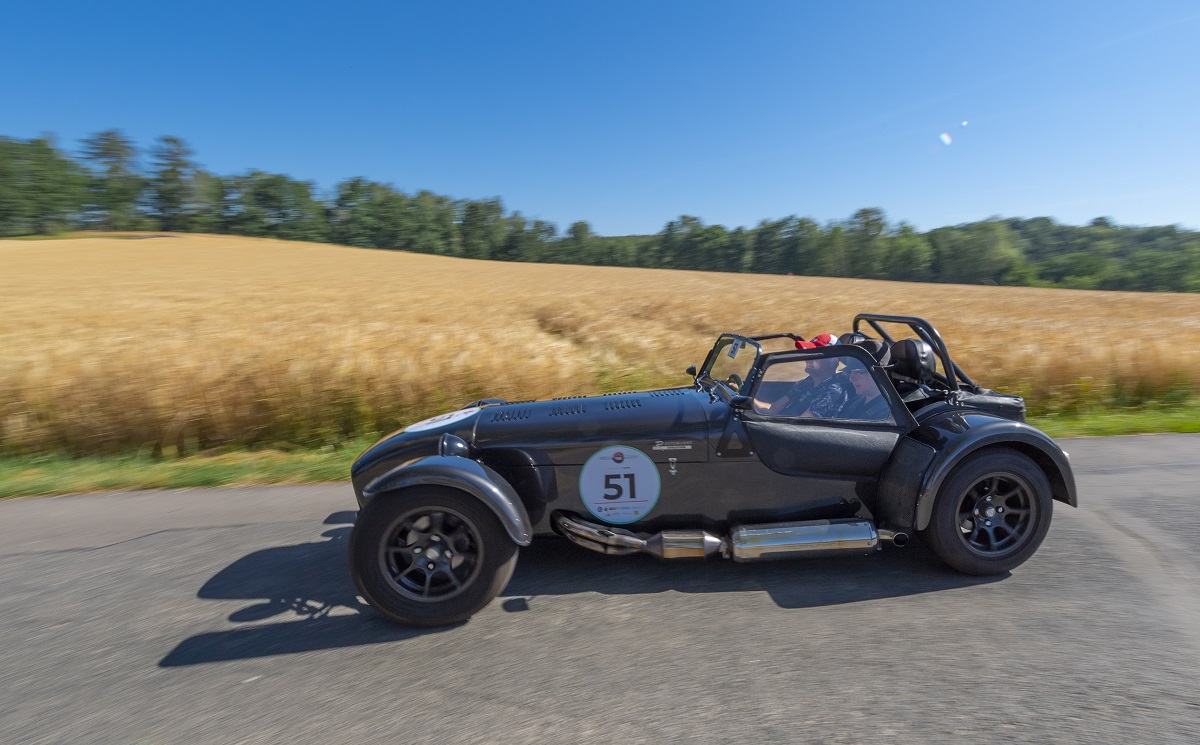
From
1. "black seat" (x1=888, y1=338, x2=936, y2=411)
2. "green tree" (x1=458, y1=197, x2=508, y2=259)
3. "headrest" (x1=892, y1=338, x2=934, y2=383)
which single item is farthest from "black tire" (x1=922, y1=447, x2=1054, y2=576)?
"green tree" (x1=458, y1=197, x2=508, y2=259)

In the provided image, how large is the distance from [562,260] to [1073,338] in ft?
251

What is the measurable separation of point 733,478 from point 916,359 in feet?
5.60

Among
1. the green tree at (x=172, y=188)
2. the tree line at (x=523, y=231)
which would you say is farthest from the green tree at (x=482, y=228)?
the green tree at (x=172, y=188)

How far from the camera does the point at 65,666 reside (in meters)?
Result: 3.28

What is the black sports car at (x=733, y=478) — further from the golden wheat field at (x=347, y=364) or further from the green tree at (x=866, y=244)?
the green tree at (x=866, y=244)

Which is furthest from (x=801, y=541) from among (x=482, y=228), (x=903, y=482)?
(x=482, y=228)

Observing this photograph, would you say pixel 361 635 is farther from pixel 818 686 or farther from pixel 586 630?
pixel 818 686

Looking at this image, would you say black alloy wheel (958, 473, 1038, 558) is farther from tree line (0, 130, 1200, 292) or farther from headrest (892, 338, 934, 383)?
tree line (0, 130, 1200, 292)

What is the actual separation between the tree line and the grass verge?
59.4m

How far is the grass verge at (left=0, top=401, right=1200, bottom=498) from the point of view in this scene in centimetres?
663

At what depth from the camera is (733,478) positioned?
4035mm

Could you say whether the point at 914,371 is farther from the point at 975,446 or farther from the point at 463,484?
the point at 463,484

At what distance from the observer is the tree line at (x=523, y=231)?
58656 millimetres

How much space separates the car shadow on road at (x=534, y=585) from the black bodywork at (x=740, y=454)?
30 centimetres
